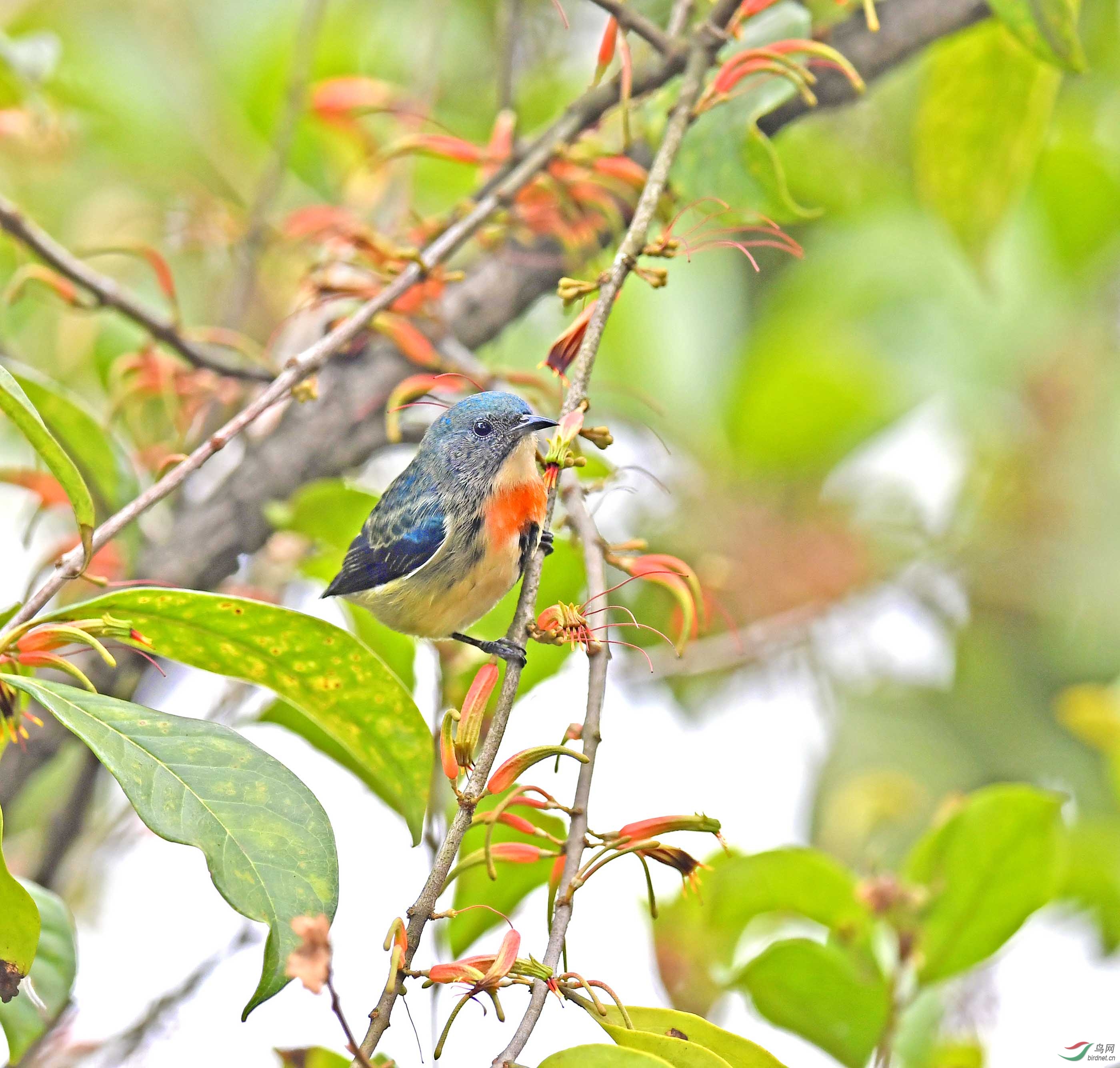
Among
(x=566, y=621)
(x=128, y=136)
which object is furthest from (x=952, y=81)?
(x=128, y=136)

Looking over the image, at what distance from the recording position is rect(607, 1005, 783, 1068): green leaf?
128 cm

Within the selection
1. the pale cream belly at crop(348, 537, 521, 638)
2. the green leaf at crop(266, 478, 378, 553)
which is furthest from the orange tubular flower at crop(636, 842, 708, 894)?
the green leaf at crop(266, 478, 378, 553)

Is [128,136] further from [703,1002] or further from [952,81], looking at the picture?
[703,1002]

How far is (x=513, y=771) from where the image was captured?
1237mm

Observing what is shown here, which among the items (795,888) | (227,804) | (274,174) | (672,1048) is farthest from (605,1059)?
(274,174)

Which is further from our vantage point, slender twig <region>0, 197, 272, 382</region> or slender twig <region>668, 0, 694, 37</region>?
slender twig <region>0, 197, 272, 382</region>

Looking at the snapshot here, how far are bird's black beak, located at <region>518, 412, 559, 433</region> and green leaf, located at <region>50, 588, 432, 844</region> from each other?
71cm

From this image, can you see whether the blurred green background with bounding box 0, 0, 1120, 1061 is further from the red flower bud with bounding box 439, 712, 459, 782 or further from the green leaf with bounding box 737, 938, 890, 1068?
the red flower bud with bounding box 439, 712, 459, 782

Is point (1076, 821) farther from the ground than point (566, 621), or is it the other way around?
point (1076, 821)

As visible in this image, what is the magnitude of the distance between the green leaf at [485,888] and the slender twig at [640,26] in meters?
1.16

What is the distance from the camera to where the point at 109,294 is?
2123mm

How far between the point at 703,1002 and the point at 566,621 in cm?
132

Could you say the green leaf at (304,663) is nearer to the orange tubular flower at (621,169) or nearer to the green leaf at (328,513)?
the green leaf at (328,513)

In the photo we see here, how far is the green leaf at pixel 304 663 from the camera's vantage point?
1450 mm
